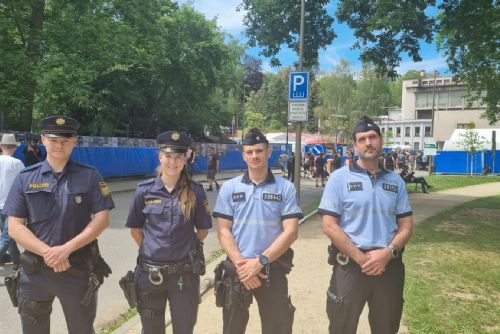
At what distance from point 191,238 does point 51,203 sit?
103cm

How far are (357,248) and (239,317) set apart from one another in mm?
1024

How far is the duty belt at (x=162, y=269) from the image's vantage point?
320 centimetres

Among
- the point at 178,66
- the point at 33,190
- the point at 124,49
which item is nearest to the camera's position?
the point at 33,190

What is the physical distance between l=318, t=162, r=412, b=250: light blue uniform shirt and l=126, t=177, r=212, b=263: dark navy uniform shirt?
1050 mm

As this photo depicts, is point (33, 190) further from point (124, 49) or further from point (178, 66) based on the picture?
point (178, 66)

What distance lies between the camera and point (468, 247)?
8.20 m

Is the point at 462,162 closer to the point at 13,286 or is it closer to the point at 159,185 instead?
the point at 159,185

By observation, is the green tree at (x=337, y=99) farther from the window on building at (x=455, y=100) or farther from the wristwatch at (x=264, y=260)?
the wristwatch at (x=264, y=260)

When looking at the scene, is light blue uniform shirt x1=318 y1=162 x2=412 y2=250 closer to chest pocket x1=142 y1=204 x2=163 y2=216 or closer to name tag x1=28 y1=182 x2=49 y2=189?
chest pocket x1=142 y1=204 x2=163 y2=216

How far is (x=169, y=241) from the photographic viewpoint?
3246 mm

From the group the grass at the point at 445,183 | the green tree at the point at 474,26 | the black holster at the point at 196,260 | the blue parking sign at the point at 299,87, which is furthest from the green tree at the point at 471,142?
the black holster at the point at 196,260

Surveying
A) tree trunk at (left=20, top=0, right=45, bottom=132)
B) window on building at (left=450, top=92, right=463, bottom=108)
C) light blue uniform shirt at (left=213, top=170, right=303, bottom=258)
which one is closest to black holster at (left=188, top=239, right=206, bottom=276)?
light blue uniform shirt at (left=213, top=170, right=303, bottom=258)

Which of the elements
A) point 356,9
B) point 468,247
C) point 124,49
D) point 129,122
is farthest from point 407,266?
point 129,122

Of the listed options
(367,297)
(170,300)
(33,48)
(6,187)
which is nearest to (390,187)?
(367,297)
